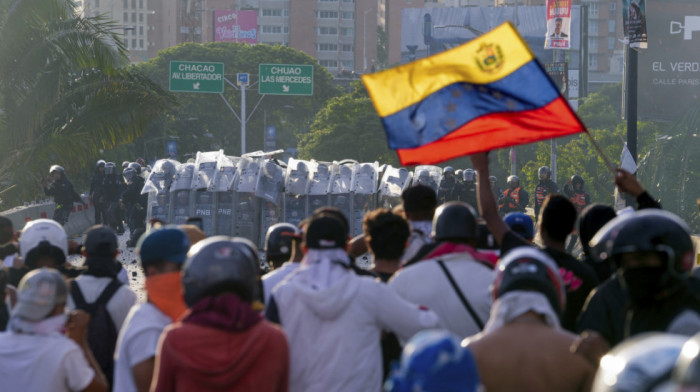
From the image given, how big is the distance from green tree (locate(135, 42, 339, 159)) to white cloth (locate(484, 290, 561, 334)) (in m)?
73.7

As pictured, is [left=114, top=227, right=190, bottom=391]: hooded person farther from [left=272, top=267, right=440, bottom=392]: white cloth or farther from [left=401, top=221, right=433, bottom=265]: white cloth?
[left=401, top=221, right=433, bottom=265]: white cloth

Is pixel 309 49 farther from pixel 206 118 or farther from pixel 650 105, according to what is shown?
pixel 650 105

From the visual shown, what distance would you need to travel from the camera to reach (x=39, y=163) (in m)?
21.1

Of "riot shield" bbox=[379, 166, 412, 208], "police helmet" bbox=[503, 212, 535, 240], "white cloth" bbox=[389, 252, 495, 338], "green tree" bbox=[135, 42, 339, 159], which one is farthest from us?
"green tree" bbox=[135, 42, 339, 159]

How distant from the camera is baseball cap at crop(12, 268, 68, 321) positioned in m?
4.70

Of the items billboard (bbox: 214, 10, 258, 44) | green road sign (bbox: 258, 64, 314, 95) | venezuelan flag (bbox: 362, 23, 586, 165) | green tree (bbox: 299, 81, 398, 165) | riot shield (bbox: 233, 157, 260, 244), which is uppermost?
billboard (bbox: 214, 10, 258, 44)

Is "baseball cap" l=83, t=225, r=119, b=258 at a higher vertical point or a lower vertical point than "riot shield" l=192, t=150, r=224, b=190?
lower

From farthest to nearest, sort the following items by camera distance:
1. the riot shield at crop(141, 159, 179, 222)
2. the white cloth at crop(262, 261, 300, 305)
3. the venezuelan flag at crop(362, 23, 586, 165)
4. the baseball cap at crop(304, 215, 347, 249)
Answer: the riot shield at crop(141, 159, 179, 222), the venezuelan flag at crop(362, 23, 586, 165), the white cloth at crop(262, 261, 300, 305), the baseball cap at crop(304, 215, 347, 249)

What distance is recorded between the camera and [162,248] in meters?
4.79

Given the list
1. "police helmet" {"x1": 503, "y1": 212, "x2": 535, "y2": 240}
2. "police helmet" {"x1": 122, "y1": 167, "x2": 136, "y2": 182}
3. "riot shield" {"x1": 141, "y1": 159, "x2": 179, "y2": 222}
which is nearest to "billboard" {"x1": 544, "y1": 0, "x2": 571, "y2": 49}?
"police helmet" {"x1": 122, "y1": 167, "x2": 136, "y2": 182}

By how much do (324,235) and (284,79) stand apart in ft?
172

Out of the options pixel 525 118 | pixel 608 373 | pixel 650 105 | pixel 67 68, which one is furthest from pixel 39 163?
pixel 650 105

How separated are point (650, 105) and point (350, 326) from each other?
51345 millimetres

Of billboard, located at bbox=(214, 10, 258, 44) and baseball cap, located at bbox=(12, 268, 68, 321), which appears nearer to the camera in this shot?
baseball cap, located at bbox=(12, 268, 68, 321)
